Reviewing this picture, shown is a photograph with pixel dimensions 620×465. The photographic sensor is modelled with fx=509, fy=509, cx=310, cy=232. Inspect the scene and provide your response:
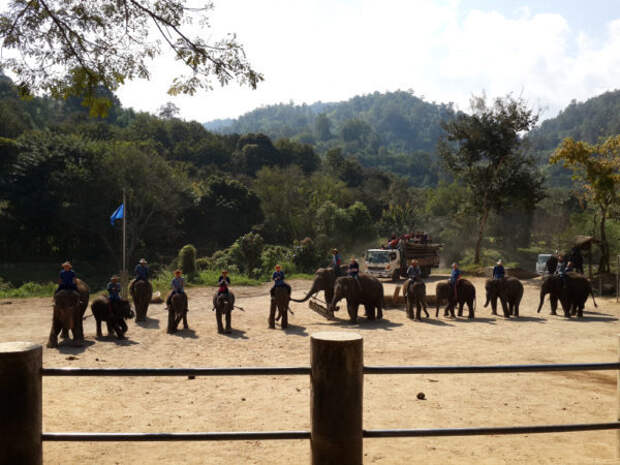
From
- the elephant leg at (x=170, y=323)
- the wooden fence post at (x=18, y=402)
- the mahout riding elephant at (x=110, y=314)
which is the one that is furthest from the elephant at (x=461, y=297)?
the wooden fence post at (x=18, y=402)

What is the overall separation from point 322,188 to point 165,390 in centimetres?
4310

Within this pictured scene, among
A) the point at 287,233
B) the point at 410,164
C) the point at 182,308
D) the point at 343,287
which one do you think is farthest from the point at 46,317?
the point at 410,164

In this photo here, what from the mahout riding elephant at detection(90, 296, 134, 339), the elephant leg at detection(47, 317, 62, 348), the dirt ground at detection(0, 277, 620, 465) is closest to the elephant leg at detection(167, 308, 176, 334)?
the dirt ground at detection(0, 277, 620, 465)

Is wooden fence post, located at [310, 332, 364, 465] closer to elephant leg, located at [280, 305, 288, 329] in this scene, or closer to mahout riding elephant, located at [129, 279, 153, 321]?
elephant leg, located at [280, 305, 288, 329]

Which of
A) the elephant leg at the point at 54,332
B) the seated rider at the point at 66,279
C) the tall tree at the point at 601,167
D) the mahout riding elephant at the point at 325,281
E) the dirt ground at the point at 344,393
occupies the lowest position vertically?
the dirt ground at the point at 344,393

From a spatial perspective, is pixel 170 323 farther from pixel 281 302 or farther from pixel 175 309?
pixel 281 302

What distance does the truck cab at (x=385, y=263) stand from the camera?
27.5 metres

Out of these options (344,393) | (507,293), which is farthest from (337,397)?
(507,293)

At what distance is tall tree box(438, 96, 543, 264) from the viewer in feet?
108

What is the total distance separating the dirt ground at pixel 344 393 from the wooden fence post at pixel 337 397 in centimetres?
207

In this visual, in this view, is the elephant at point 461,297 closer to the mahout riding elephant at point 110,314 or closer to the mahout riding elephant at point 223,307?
the mahout riding elephant at point 223,307

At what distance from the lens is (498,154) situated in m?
33.2

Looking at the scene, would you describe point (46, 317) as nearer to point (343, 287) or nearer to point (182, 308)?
point (182, 308)

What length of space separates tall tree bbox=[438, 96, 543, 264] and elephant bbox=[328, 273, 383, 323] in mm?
20046
